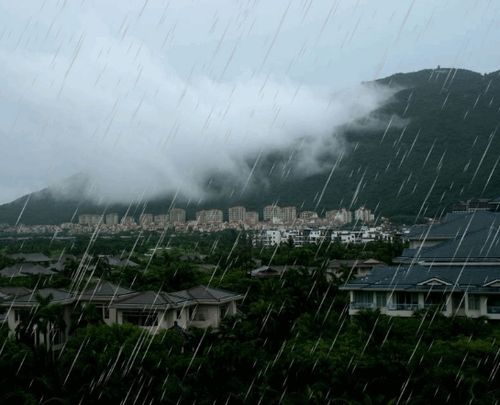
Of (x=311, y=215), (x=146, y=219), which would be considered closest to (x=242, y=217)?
(x=311, y=215)

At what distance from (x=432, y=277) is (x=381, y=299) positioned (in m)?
1.83

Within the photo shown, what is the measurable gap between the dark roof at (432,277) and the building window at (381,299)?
0.31m

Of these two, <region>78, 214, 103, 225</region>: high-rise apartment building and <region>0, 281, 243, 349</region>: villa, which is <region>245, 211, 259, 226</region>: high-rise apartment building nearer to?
<region>78, 214, 103, 225</region>: high-rise apartment building

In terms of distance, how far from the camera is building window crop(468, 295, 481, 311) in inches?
683

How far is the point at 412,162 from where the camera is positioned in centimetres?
10138

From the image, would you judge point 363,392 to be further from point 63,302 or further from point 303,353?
point 63,302

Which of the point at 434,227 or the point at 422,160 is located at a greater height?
the point at 422,160

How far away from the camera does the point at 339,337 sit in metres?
15.3

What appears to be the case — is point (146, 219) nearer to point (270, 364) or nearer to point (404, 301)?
point (404, 301)

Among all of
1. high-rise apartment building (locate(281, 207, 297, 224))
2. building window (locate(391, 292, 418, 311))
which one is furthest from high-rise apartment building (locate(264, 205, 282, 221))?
building window (locate(391, 292, 418, 311))

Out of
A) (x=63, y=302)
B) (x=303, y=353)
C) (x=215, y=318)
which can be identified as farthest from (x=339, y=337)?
(x=63, y=302)

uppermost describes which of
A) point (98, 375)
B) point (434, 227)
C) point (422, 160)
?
point (422, 160)

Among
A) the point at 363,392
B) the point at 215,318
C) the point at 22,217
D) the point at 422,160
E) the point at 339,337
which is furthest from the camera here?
the point at 22,217

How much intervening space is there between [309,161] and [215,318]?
4471 inches
